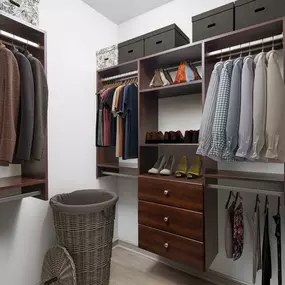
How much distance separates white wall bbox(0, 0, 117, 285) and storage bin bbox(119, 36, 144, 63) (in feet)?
1.15

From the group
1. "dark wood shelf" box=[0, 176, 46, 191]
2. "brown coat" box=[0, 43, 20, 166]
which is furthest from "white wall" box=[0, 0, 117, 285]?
"brown coat" box=[0, 43, 20, 166]

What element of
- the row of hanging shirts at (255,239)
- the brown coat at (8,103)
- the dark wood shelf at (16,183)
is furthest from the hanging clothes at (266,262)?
the brown coat at (8,103)

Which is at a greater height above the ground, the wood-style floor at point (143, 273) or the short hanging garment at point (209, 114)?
the short hanging garment at point (209, 114)

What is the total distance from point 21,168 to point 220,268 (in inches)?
75.0

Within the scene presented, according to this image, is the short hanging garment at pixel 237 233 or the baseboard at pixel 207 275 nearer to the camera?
the short hanging garment at pixel 237 233

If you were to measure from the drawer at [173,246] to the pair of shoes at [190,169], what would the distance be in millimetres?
479

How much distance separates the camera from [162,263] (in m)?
2.11

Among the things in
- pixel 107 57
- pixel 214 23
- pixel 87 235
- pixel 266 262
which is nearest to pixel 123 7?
pixel 107 57

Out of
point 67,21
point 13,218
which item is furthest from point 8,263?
point 67,21

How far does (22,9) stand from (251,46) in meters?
1.65

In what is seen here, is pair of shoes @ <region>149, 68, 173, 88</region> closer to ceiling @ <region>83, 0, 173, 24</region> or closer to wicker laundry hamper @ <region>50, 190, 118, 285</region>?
ceiling @ <region>83, 0, 173, 24</region>

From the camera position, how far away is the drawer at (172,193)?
1.52 m

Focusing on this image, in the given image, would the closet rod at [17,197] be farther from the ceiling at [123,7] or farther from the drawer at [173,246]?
the ceiling at [123,7]

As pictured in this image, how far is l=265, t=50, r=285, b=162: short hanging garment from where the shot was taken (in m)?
1.19
